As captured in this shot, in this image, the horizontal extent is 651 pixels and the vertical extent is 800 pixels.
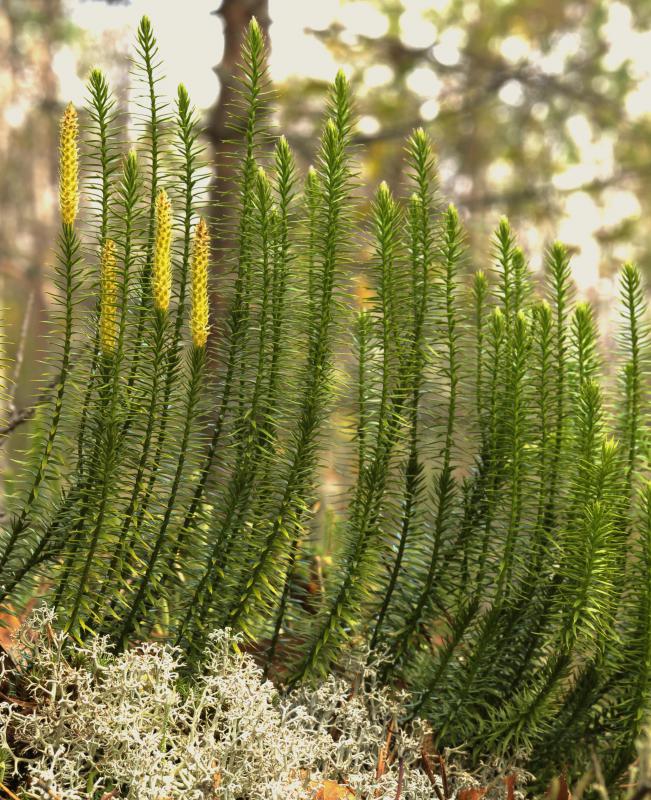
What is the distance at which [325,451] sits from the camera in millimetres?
1768

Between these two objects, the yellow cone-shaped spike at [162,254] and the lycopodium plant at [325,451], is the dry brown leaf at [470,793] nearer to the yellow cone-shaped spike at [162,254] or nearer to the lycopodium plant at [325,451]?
the lycopodium plant at [325,451]

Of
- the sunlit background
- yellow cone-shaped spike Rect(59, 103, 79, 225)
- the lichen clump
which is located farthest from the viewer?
the sunlit background

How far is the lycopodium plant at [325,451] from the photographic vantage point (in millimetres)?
1659

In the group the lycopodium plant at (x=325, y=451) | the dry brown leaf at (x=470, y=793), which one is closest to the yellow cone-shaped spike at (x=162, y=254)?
the lycopodium plant at (x=325, y=451)

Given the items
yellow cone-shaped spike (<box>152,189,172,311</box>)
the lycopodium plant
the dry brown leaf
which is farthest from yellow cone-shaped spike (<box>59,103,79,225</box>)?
the dry brown leaf

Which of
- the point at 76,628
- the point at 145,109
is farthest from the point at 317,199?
the point at 76,628

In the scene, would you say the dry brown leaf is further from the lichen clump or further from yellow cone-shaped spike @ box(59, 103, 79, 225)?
yellow cone-shaped spike @ box(59, 103, 79, 225)

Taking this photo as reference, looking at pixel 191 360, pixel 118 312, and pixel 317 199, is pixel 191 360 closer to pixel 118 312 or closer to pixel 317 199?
pixel 118 312

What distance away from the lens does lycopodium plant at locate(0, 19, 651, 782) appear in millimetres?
1659

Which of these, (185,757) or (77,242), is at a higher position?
(77,242)

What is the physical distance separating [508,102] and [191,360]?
28.4 feet

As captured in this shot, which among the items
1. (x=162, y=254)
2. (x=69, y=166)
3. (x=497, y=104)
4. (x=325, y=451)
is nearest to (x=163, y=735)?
(x=325, y=451)

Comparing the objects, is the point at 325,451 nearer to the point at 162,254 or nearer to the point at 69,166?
the point at 162,254

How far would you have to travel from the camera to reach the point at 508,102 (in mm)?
9375
